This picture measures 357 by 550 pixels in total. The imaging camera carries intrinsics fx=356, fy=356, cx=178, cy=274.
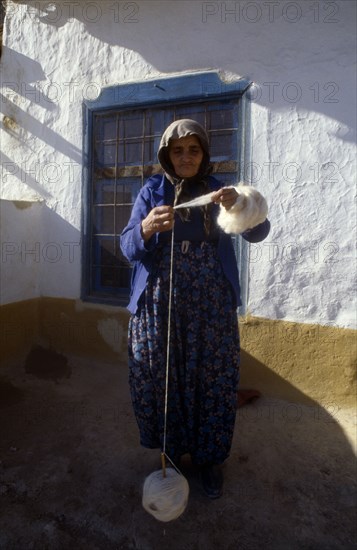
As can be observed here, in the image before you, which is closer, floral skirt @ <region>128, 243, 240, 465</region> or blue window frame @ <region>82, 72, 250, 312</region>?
floral skirt @ <region>128, 243, 240, 465</region>

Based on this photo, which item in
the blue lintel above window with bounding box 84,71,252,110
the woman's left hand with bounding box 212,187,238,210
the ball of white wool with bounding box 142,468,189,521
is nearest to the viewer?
the ball of white wool with bounding box 142,468,189,521

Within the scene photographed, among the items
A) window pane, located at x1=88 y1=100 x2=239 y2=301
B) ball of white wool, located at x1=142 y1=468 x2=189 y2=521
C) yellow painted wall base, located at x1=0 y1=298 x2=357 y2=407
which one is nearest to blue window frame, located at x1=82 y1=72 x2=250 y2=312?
window pane, located at x1=88 y1=100 x2=239 y2=301

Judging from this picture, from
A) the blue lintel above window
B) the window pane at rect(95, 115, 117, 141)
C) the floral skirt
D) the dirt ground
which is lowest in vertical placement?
the dirt ground

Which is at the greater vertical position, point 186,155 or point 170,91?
point 170,91

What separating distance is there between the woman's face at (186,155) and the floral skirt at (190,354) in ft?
1.29

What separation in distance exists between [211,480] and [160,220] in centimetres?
151

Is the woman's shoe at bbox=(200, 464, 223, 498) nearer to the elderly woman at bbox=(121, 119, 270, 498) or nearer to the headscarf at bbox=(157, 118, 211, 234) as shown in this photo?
the elderly woman at bbox=(121, 119, 270, 498)

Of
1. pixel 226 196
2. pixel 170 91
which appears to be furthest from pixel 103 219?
pixel 226 196

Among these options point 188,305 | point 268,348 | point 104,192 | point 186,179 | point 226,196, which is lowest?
point 268,348

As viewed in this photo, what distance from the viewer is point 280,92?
119 inches

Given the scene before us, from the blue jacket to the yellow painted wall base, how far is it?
1362mm

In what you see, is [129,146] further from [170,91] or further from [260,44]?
[260,44]

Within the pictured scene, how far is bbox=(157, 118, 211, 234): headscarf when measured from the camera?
1.83m

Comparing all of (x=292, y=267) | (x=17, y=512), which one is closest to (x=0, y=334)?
(x=17, y=512)
